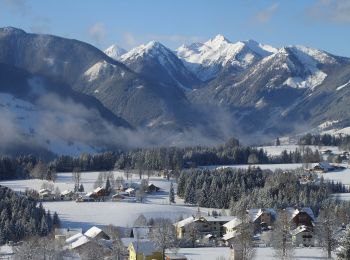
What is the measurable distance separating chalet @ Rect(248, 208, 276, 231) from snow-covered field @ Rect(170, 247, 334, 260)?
64.6 feet

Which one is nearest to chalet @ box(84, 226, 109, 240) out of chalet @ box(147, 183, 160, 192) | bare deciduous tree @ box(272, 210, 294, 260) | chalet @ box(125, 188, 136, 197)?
bare deciduous tree @ box(272, 210, 294, 260)

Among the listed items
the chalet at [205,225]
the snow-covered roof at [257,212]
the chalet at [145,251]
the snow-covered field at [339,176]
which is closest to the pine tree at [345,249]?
the chalet at [145,251]

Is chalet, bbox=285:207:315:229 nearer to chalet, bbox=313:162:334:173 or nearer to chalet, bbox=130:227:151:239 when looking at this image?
chalet, bbox=130:227:151:239

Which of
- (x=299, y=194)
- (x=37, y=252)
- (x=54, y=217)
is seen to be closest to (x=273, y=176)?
(x=299, y=194)

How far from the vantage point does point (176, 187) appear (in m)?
143

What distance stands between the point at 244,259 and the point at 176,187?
3276 inches

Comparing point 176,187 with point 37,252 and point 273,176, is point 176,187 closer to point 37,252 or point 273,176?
point 273,176

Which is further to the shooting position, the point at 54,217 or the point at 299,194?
the point at 299,194

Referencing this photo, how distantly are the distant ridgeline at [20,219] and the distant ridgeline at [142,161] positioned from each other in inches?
2106

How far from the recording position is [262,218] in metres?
101

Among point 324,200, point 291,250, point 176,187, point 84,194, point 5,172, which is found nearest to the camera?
point 291,250

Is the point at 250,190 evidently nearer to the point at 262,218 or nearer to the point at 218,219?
the point at 262,218

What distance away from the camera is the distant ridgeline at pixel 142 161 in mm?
162000

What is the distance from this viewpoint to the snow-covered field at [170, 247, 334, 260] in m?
67.4
